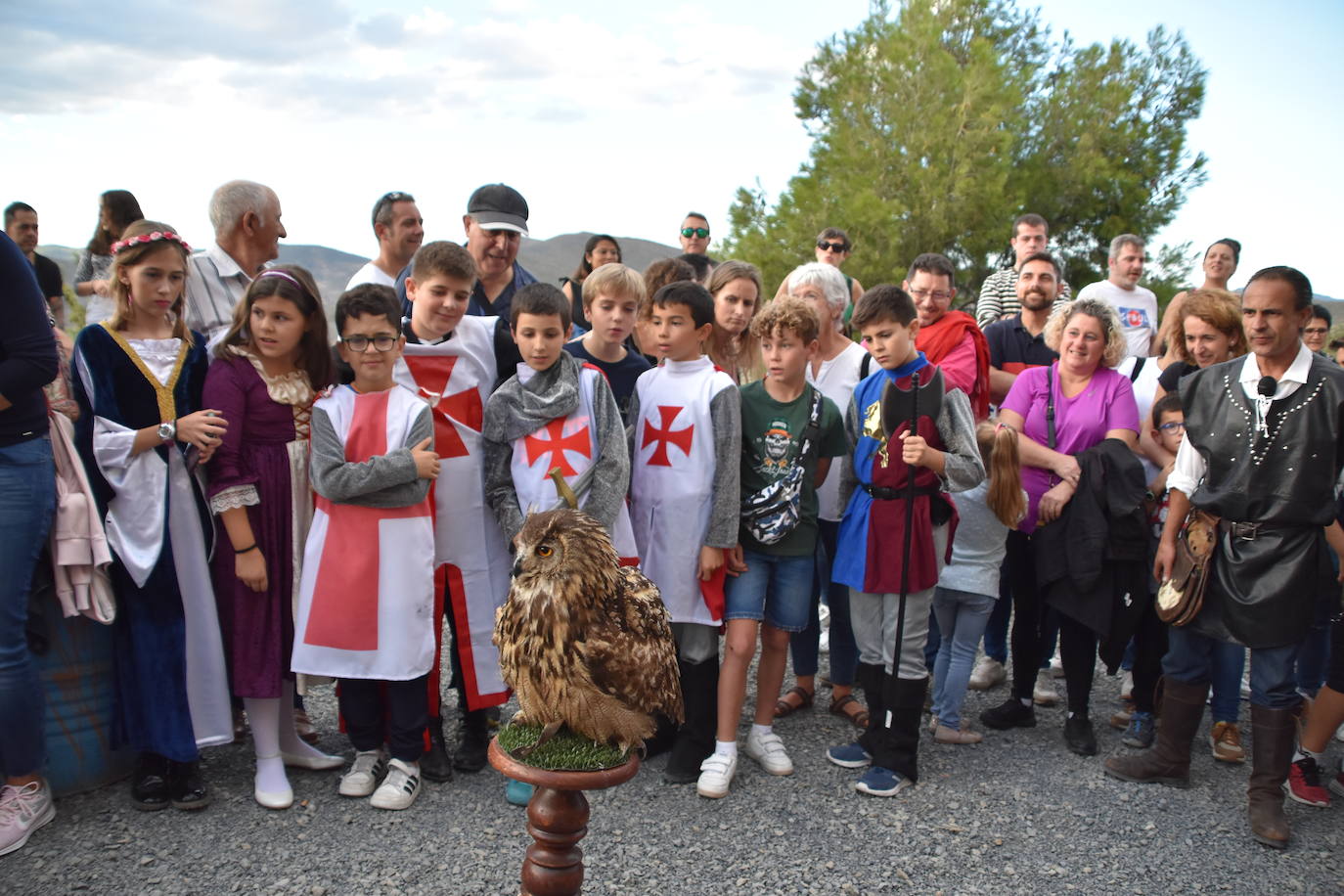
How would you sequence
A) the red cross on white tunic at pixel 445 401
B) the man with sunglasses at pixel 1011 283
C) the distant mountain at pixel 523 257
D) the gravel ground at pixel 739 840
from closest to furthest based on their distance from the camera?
the gravel ground at pixel 739 840 → the red cross on white tunic at pixel 445 401 → the man with sunglasses at pixel 1011 283 → the distant mountain at pixel 523 257

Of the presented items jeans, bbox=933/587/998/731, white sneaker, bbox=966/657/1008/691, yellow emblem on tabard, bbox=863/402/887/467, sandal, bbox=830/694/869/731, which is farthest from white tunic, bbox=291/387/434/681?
white sneaker, bbox=966/657/1008/691

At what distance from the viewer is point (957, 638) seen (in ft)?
13.7

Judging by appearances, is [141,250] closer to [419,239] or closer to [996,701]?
[419,239]

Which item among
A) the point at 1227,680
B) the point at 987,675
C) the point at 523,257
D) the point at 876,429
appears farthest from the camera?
the point at 523,257

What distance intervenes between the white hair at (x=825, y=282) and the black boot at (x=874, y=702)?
1807mm

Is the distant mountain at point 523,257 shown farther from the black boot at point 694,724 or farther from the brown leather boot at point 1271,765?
the brown leather boot at point 1271,765

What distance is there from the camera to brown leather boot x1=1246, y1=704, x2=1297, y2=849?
3459 mm

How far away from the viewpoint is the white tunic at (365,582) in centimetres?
338

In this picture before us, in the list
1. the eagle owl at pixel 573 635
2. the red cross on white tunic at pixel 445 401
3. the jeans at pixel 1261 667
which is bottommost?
the jeans at pixel 1261 667

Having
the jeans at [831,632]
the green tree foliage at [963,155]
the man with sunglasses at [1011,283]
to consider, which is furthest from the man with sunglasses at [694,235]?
the green tree foliage at [963,155]

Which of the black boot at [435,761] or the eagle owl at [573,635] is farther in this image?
the black boot at [435,761]

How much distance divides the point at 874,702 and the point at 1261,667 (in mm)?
1502

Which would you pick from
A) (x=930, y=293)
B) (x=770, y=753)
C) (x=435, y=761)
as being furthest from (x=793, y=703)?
(x=930, y=293)

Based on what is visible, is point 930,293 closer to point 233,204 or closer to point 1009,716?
point 1009,716
